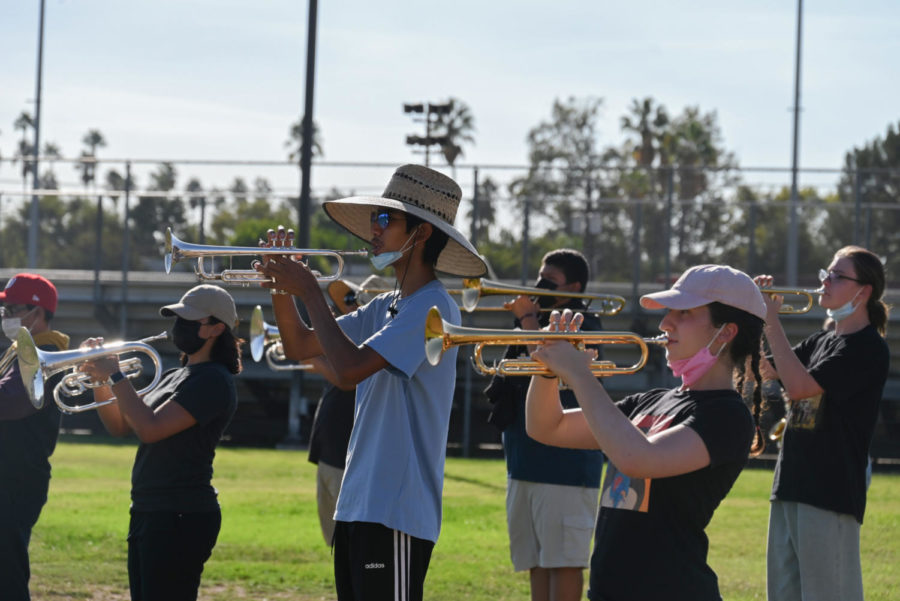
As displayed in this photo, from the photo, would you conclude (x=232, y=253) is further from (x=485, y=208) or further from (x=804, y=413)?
(x=485, y=208)

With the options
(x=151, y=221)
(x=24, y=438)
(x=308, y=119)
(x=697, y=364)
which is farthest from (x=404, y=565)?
(x=151, y=221)

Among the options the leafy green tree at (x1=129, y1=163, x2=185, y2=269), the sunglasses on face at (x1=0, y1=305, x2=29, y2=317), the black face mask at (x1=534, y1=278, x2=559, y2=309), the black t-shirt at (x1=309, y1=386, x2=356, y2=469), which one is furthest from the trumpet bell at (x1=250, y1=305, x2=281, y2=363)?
the leafy green tree at (x1=129, y1=163, x2=185, y2=269)

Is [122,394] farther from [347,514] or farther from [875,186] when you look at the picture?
[875,186]

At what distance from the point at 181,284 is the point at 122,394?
15.2 meters

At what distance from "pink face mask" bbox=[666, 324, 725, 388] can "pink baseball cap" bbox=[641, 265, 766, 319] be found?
0.10 m

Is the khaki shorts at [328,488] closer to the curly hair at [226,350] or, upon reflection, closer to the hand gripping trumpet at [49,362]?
the curly hair at [226,350]

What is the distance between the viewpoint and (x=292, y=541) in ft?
32.3

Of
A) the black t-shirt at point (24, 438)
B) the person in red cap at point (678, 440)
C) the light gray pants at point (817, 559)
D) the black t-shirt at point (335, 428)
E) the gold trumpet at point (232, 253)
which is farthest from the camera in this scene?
the black t-shirt at point (335, 428)

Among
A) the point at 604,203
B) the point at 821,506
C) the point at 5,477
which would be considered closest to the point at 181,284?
the point at 604,203

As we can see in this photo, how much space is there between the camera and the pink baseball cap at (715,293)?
373 cm

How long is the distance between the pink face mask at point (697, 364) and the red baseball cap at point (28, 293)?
3765 mm

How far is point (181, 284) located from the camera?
66.0 feet

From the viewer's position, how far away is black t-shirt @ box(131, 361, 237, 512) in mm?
5262

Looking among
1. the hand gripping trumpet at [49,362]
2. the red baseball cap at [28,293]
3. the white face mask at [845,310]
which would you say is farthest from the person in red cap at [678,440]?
the red baseball cap at [28,293]
